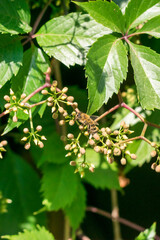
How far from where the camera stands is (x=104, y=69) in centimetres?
106

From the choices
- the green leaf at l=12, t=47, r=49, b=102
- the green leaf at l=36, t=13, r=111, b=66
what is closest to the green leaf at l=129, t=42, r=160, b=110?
the green leaf at l=36, t=13, r=111, b=66

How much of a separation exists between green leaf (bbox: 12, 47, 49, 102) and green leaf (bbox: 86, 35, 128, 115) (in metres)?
0.22

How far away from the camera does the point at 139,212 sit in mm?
1945

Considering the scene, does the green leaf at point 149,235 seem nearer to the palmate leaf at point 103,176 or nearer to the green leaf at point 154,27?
the palmate leaf at point 103,176

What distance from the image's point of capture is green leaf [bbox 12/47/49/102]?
45.8 inches

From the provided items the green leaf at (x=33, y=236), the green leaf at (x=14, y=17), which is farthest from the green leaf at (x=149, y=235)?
the green leaf at (x=14, y=17)

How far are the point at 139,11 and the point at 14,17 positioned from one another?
43 centimetres

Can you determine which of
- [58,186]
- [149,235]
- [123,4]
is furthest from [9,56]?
[149,235]

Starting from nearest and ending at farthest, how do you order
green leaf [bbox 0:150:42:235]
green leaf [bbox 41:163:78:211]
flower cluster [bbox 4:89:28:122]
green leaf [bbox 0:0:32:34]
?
flower cluster [bbox 4:89:28:122] → green leaf [bbox 0:0:32:34] → green leaf [bbox 41:163:78:211] → green leaf [bbox 0:150:42:235]

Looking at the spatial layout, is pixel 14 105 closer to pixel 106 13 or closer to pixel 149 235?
pixel 106 13

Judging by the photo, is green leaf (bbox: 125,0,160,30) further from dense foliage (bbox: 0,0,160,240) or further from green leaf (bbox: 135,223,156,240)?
green leaf (bbox: 135,223,156,240)

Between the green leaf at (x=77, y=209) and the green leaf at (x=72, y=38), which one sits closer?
the green leaf at (x=72, y=38)

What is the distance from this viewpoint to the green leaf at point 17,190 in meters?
1.85

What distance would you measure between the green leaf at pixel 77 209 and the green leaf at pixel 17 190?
37 centimetres
